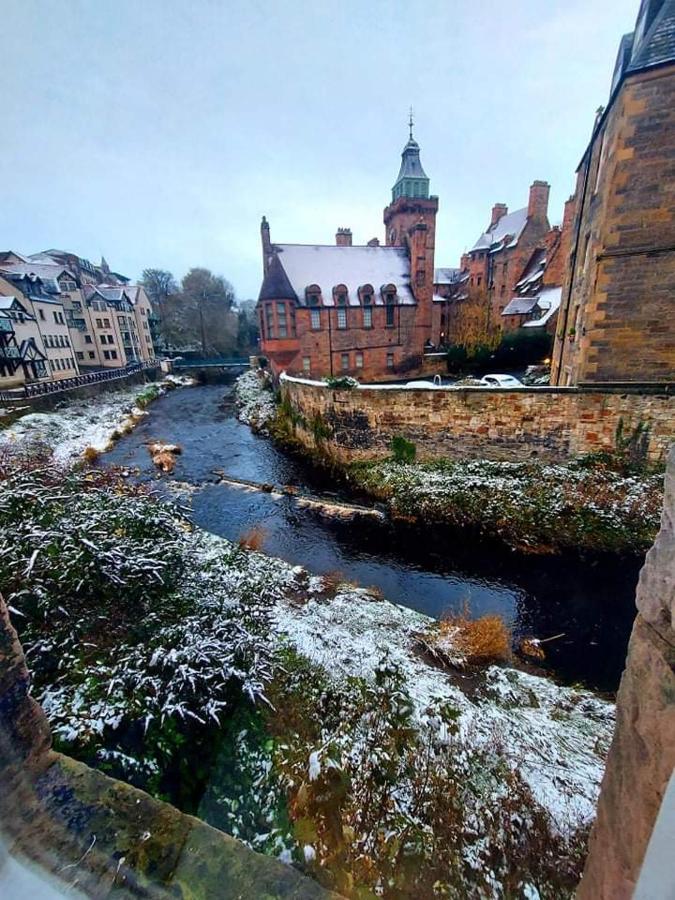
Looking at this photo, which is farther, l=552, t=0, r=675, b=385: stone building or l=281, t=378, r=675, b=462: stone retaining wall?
l=281, t=378, r=675, b=462: stone retaining wall

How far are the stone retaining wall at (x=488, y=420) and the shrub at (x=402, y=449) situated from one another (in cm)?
19

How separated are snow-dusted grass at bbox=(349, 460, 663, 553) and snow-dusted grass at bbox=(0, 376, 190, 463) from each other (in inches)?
567

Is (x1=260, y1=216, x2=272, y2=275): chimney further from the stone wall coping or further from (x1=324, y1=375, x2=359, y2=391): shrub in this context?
the stone wall coping

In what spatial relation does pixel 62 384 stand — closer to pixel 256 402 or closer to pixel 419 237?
pixel 256 402

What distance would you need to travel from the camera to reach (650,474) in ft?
34.1

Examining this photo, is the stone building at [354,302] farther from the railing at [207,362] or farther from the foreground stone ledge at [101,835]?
the foreground stone ledge at [101,835]

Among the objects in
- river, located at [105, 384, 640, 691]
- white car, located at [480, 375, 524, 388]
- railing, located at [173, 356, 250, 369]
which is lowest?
river, located at [105, 384, 640, 691]

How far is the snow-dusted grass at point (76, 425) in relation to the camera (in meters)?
17.1

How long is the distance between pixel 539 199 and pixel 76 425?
3538cm

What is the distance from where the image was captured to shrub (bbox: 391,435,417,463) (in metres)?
13.4

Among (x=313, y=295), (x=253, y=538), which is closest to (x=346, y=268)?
(x=313, y=295)

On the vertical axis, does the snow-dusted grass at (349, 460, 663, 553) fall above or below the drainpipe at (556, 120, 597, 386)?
below

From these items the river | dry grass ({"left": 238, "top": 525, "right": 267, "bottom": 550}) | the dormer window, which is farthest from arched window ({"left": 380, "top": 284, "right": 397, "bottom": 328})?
dry grass ({"left": 238, "top": 525, "right": 267, "bottom": 550})

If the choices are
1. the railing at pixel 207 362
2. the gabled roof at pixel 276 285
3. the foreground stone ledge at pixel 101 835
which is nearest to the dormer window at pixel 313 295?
the gabled roof at pixel 276 285
